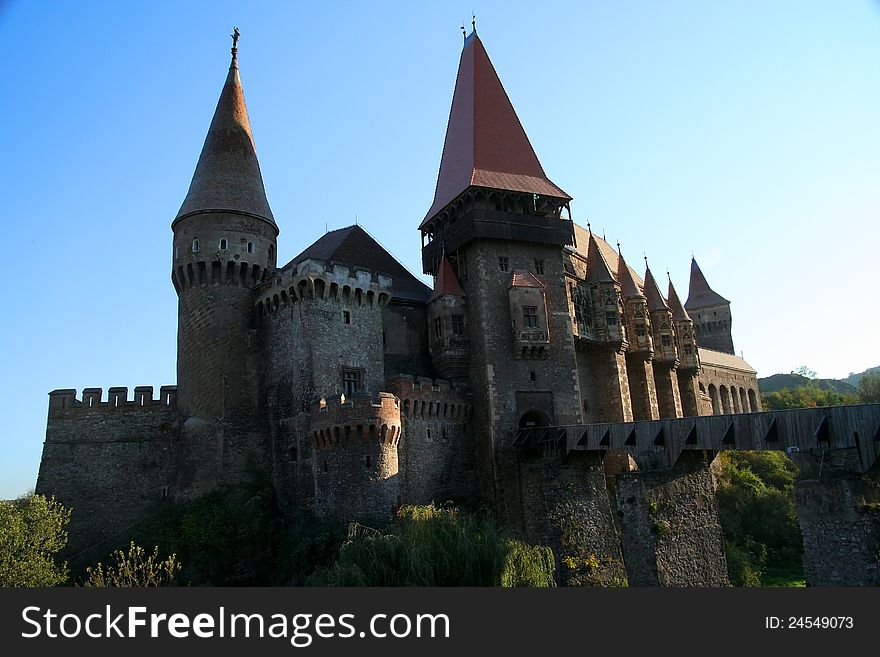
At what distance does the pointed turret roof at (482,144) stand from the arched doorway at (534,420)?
11112 millimetres

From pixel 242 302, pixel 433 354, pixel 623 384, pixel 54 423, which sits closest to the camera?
pixel 54 423

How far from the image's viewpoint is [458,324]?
31.3m

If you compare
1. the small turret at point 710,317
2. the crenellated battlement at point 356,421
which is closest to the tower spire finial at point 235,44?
the crenellated battlement at point 356,421

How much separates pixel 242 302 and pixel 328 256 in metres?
5.13

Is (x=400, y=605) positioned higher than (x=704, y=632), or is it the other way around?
(x=400, y=605)

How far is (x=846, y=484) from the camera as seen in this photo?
1659 centimetres

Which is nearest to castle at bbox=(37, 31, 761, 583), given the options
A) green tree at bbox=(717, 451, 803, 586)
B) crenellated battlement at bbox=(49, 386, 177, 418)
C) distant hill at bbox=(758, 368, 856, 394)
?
crenellated battlement at bbox=(49, 386, 177, 418)

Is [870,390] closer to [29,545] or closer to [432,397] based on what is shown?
[432,397]

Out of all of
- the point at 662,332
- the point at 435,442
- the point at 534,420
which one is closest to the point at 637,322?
the point at 662,332

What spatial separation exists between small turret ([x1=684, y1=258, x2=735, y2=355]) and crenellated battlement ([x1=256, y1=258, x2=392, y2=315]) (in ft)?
154

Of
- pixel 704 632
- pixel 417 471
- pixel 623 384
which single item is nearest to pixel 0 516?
pixel 417 471

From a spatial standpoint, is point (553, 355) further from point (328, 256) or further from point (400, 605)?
point (400, 605)

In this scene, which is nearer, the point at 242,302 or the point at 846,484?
the point at 846,484

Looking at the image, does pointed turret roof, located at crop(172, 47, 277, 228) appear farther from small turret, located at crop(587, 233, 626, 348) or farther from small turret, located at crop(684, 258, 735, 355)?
small turret, located at crop(684, 258, 735, 355)
